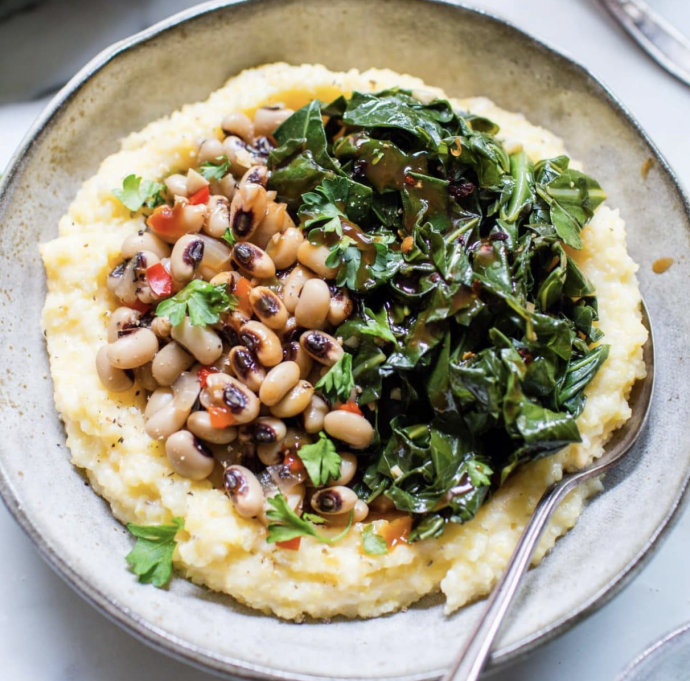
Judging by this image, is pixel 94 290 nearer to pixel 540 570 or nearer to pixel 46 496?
pixel 46 496

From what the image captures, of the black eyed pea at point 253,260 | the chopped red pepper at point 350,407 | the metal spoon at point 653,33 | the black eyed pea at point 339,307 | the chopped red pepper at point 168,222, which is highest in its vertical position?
the metal spoon at point 653,33

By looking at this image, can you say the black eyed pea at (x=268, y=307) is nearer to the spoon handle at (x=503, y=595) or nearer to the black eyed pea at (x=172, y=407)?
the black eyed pea at (x=172, y=407)

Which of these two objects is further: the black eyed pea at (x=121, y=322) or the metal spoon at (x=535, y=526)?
the black eyed pea at (x=121, y=322)

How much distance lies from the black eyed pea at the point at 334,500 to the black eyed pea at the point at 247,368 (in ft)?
2.22

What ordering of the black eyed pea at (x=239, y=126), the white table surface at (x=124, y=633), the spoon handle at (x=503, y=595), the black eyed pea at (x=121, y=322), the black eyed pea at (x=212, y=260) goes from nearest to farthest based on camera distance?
1. the spoon handle at (x=503, y=595)
2. the black eyed pea at (x=121, y=322)
3. the black eyed pea at (x=212, y=260)
4. the white table surface at (x=124, y=633)
5. the black eyed pea at (x=239, y=126)

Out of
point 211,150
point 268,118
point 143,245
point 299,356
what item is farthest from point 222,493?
point 268,118

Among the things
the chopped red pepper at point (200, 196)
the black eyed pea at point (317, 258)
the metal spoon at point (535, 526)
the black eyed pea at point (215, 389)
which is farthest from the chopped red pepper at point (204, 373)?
the metal spoon at point (535, 526)

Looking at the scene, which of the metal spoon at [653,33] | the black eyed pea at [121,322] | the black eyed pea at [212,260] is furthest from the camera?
the metal spoon at [653,33]

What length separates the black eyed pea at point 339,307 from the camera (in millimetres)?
4188

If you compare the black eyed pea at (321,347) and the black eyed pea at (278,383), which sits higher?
the black eyed pea at (321,347)

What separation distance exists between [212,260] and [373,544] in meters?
1.88

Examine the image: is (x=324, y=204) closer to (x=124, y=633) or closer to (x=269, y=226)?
(x=269, y=226)

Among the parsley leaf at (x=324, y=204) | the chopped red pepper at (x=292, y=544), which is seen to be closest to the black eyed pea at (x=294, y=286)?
the parsley leaf at (x=324, y=204)

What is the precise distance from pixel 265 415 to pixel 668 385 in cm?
244
